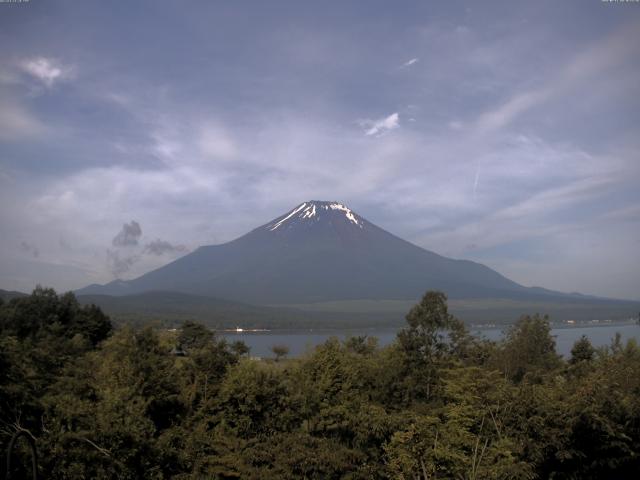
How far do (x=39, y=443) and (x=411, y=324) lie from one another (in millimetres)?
11746

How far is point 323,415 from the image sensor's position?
593 inches

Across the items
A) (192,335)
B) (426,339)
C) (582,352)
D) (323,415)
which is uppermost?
(426,339)

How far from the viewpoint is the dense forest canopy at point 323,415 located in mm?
10516

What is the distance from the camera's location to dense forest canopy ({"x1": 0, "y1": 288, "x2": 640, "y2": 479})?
10.5 metres

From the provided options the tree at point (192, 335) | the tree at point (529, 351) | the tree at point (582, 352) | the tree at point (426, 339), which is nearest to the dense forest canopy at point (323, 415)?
the tree at point (426, 339)

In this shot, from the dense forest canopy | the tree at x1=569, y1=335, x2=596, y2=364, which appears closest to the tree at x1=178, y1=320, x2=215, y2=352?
the dense forest canopy

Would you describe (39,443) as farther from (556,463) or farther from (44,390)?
(556,463)

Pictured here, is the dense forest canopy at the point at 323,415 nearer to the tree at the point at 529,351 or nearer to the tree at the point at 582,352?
the tree at the point at 529,351

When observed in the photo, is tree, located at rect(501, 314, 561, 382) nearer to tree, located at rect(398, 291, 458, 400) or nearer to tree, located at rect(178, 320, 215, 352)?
tree, located at rect(398, 291, 458, 400)

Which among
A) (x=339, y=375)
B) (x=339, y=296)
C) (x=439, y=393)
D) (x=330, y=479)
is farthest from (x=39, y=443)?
(x=339, y=296)

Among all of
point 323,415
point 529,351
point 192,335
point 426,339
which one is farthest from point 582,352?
point 192,335

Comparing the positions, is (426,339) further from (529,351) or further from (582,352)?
(582,352)

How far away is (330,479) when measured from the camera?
11.3 metres

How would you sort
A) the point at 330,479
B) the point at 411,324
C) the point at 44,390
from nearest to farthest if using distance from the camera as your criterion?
the point at 330,479 < the point at 44,390 < the point at 411,324
